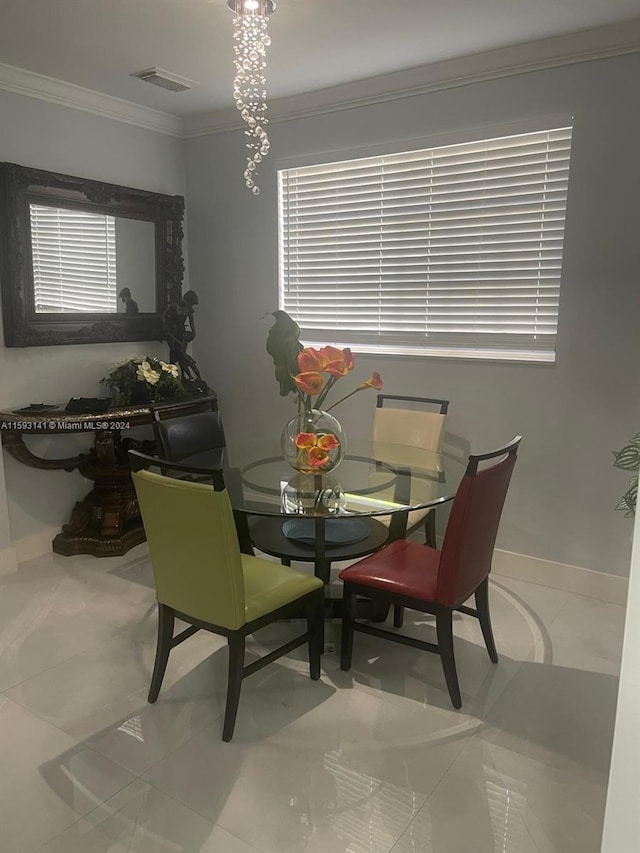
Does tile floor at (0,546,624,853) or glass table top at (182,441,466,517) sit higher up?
glass table top at (182,441,466,517)

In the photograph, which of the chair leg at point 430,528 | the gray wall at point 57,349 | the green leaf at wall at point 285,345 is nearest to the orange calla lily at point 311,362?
the green leaf at wall at point 285,345

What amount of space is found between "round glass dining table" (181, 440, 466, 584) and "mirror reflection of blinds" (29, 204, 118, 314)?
136 centimetres

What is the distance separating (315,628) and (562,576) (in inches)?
60.8

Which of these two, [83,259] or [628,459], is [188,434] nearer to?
[83,259]

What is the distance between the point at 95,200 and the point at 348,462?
222 cm

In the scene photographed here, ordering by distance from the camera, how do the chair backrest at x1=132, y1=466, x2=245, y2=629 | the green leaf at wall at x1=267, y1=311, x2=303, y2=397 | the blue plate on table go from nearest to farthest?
the chair backrest at x1=132, y1=466, x2=245, y2=629, the green leaf at wall at x1=267, y1=311, x2=303, y2=397, the blue plate on table

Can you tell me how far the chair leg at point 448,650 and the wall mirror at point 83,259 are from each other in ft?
8.60

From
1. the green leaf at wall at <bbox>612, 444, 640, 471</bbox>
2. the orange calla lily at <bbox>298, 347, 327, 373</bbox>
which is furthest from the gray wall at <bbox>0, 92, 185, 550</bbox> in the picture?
the green leaf at wall at <bbox>612, 444, 640, 471</bbox>

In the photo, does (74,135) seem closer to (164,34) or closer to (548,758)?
(164,34)

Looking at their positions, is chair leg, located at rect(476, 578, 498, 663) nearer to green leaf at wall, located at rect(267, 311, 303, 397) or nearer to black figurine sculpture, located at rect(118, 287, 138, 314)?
green leaf at wall, located at rect(267, 311, 303, 397)

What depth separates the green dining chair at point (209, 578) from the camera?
1996mm

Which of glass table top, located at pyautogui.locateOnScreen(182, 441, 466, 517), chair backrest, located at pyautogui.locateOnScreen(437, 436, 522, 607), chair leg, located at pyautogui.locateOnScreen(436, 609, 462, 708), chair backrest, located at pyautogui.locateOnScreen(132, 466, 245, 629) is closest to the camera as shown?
chair backrest, located at pyautogui.locateOnScreen(132, 466, 245, 629)

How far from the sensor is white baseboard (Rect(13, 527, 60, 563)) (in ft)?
11.9

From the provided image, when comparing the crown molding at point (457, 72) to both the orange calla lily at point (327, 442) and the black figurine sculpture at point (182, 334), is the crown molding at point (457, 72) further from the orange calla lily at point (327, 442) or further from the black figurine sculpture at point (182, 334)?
the orange calla lily at point (327, 442)
